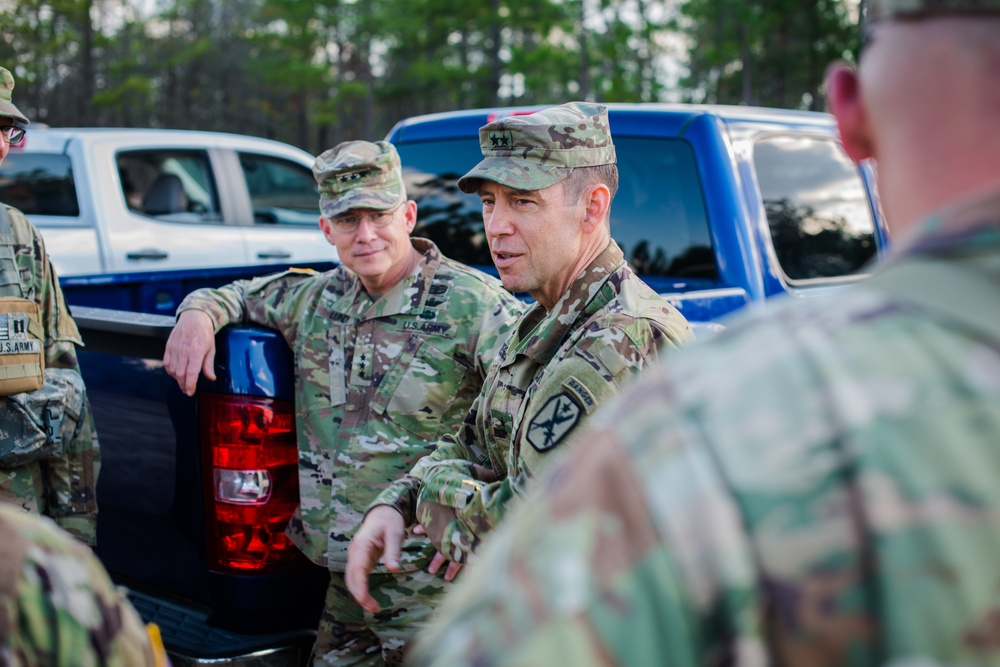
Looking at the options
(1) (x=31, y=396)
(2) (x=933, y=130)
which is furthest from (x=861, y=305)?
(1) (x=31, y=396)

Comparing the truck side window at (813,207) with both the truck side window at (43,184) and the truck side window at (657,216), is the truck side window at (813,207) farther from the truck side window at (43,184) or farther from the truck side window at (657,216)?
the truck side window at (43,184)

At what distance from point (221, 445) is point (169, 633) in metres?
0.56

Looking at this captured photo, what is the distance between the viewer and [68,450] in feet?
8.71

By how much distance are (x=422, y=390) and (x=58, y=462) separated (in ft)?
3.37

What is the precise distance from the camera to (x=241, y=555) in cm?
255

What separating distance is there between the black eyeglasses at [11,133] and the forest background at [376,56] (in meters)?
19.1

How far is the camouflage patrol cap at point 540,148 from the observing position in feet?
7.16

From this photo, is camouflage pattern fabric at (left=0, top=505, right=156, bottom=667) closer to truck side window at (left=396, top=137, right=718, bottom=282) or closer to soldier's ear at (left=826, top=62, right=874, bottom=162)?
soldier's ear at (left=826, top=62, right=874, bottom=162)

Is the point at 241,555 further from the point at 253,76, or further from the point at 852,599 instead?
the point at 253,76

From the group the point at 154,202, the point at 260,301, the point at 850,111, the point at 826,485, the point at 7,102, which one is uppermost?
the point at 7,102

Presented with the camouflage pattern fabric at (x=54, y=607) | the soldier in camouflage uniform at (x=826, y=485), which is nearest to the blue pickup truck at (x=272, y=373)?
the camouflage pattern fabric at (x=54, y=607)

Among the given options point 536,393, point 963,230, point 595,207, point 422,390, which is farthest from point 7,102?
point 963,230

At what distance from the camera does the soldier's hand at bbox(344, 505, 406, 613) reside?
1897mm

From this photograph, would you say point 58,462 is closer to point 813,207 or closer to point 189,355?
point 189,355
